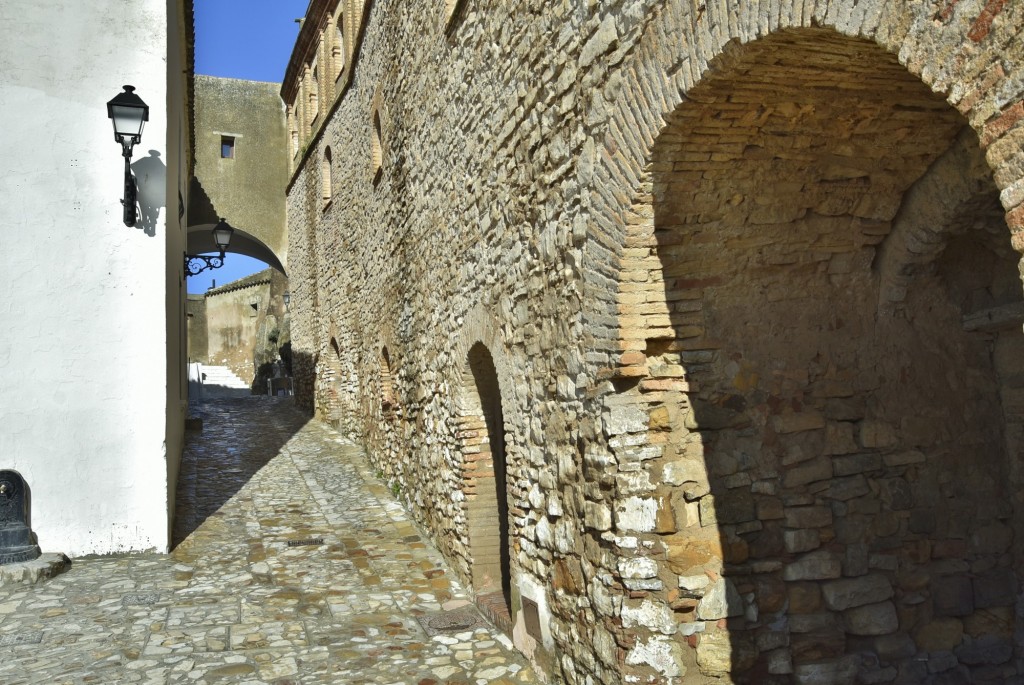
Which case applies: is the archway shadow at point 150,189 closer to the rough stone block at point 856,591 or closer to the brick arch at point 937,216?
the brick arch at point 937,216

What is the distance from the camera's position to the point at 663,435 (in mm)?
3898

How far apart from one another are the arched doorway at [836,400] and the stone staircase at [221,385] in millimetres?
19058

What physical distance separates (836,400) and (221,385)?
880 inches

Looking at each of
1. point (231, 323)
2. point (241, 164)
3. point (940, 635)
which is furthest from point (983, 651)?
point (231, 323)

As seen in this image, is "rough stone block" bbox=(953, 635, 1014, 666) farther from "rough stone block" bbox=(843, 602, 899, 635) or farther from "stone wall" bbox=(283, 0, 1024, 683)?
"rough stone block" bbox=(843, 602, 899, 635)

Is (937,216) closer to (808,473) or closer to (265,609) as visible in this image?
(808,473)

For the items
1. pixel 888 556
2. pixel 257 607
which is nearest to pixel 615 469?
pixel 888 556

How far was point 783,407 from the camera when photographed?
4.03 metres

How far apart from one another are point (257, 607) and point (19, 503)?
7.20ft

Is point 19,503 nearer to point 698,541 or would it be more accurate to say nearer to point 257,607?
point 257,607

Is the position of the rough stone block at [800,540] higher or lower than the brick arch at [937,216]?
lower

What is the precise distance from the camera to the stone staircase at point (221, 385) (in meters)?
22.5

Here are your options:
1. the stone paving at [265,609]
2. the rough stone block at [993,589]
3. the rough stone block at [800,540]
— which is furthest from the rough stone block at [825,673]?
the stone paving at [265,609]

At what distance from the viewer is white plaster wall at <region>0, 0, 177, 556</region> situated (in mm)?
6719
